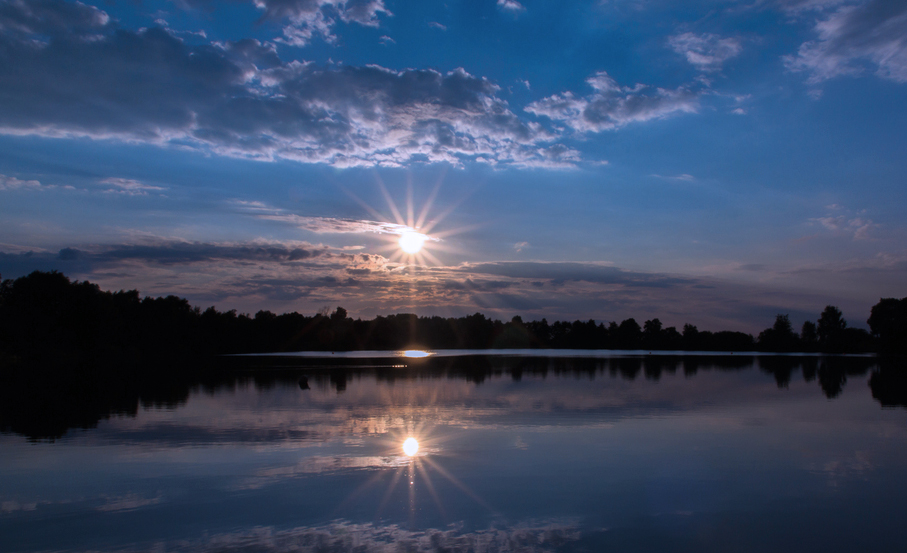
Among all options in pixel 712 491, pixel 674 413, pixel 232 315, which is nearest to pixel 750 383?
pixel 674 413

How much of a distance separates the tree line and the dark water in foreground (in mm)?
67204

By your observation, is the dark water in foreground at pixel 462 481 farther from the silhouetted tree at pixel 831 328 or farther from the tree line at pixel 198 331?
the silhouetted tree at pixel 831 328

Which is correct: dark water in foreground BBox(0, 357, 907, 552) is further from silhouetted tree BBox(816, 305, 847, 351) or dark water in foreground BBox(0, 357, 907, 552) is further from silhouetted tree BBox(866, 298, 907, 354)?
silhouetted tree BBox(816, 305, 847, 351)

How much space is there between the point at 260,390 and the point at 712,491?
27.4m

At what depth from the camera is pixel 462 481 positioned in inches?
474

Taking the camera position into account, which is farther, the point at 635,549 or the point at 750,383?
the point at 750,383

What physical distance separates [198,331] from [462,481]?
130510 mm

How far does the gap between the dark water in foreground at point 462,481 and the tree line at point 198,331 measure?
2646 inches

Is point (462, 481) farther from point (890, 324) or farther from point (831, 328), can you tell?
point (831, 328)

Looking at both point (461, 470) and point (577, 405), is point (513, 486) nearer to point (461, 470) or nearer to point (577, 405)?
point (461, 470)

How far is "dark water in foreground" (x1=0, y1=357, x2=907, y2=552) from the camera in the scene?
352 inches

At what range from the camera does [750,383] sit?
38.9 metres

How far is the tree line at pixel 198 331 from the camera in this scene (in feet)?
265

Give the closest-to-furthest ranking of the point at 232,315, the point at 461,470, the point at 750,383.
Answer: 1. the point at 461,470
2. the point at 750,383
3. the point at 232,315
